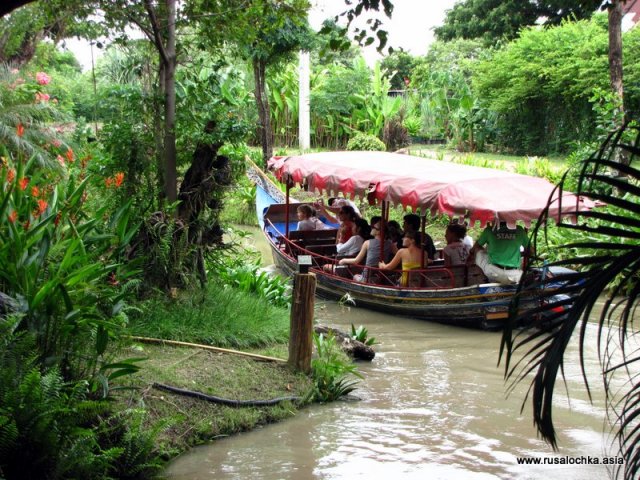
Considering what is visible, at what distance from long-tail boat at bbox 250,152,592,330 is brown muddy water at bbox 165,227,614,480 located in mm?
1396

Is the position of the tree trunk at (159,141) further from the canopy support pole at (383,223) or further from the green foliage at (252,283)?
the canopy support pole at (383,223)

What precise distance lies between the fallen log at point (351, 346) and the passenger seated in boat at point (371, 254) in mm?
3105

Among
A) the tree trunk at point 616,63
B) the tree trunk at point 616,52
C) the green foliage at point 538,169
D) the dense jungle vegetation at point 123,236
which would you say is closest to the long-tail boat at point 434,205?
the dense jungle vegetation at point 123,236

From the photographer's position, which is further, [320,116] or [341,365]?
[320,116]

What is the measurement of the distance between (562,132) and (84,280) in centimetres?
2027

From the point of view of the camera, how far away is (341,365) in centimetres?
771

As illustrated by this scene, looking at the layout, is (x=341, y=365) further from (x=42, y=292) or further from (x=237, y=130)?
(x=42, y=292)

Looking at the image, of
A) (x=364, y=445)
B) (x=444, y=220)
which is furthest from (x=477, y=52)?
(x=364, y=445)

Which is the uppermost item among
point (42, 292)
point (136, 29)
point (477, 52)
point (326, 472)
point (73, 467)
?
point (477, 52)

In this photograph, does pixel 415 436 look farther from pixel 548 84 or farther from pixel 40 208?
pixel 548 84

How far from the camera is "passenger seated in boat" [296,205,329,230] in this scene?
14.8 m

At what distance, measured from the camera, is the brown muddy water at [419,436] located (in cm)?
614

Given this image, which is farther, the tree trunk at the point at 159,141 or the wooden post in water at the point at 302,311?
the tree trunk at the point at 159,141

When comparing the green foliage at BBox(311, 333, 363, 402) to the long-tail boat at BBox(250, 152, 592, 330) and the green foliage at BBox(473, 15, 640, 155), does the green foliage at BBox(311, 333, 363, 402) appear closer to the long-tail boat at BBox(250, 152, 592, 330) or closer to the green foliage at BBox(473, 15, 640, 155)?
the long-tail boat at BBox(250, 152, 592, 330)
